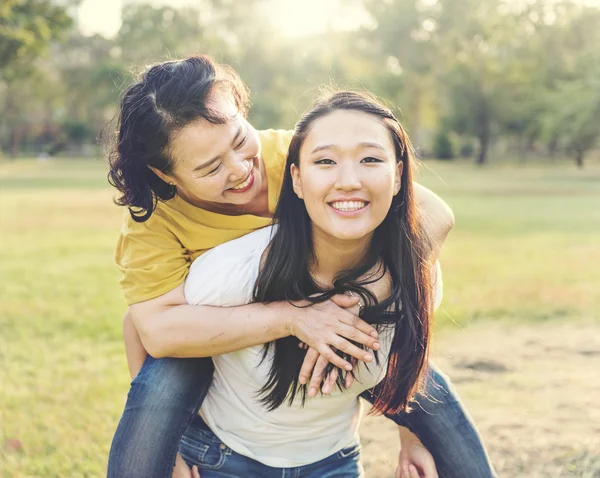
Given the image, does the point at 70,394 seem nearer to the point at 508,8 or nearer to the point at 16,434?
the point at 16,434

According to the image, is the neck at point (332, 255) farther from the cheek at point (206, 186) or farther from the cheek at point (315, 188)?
the cheek at point (206, 186)

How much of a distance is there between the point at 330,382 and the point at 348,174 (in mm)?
587

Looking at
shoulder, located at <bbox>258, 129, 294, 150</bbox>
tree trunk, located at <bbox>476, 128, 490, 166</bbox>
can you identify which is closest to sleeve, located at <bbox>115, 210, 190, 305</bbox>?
shoulder, located at <bbox>258, 129, 294, 150</bbox>

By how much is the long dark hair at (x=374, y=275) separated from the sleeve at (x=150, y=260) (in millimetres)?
276

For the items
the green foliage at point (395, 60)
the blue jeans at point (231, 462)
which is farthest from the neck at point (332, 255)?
the green foliage at point (395, 60)

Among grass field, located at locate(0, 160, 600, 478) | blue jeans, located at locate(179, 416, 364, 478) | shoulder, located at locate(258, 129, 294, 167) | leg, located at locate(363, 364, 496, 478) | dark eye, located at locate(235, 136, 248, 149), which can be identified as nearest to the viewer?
blue jeans, located at locate(179, 416, 364, 478)

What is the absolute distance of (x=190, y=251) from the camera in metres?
2.25

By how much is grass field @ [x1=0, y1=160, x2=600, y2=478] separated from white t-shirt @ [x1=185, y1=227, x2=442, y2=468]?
1.63ft

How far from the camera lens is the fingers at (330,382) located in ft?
6.44

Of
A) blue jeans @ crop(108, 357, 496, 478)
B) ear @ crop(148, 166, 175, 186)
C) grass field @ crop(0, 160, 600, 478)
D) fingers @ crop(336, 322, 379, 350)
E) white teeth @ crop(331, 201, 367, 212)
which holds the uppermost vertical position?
A: ear @ crop(148, 166, 175, 186)

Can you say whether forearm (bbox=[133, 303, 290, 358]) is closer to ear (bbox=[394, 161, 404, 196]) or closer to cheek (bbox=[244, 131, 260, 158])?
ear (bbox=[394, 161, 404, 196])

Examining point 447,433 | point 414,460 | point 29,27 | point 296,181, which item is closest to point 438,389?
point 447,433

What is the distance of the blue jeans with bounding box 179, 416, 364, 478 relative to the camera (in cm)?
213

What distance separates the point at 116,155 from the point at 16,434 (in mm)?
1829
